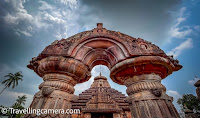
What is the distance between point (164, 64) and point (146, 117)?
5.12 ft

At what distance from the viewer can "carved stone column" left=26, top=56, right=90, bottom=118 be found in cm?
246

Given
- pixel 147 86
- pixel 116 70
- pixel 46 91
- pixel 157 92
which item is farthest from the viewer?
pixel 116 70

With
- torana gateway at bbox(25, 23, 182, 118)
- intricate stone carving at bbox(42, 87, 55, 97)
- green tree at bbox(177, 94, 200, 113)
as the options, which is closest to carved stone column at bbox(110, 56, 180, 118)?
torana gateway at bbox(25, 23, 182, 118)

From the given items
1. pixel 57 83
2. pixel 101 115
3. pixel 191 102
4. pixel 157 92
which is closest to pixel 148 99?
pixel 157 92

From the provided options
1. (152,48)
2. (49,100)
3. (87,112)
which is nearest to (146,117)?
(152,48)

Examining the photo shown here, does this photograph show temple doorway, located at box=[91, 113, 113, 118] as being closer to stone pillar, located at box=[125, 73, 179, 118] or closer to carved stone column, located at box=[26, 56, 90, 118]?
carved stone column, located at box=[26, 56, 90, 118]

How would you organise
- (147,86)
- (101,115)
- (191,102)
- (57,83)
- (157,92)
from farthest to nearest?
(191,102) → (101,115) → (57,83) → (147,86) → (157,92)

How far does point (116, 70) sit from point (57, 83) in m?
1.82

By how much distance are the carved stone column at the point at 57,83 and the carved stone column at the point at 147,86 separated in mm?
1346

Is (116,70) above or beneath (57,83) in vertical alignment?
above

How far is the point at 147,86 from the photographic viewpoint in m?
2.56

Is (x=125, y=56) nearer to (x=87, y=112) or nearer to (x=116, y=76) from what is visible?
(x=116, y=76)

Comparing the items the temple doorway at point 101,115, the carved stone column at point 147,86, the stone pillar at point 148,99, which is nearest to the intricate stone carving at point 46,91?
the carved stone column at point 147,86

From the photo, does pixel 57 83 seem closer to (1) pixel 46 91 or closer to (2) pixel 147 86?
(1) pixel 46 91
